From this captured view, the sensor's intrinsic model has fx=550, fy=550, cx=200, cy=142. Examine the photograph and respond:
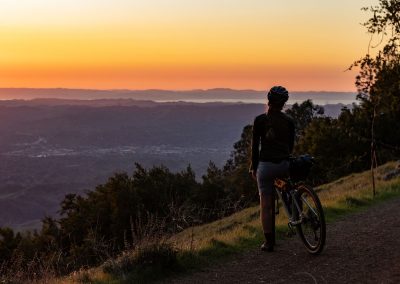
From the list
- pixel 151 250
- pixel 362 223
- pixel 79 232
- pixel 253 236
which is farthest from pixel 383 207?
pixel 79 232

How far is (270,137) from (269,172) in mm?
472

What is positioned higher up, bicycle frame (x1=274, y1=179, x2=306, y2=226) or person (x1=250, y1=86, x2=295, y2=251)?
person (x1=250, y1=86, x2=295, y2=251)

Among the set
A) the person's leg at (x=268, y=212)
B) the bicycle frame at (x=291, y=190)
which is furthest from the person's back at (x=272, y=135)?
the person's leg at (x=268, y=212)

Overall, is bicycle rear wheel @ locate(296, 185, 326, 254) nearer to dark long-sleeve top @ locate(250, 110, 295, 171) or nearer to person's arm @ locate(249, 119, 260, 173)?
dark long-sleeve top @ locate(250, 110, 295, 171)

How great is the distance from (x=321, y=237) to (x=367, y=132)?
116 feet

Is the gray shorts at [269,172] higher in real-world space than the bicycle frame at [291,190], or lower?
higher

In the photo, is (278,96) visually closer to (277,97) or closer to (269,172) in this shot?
(277,97)

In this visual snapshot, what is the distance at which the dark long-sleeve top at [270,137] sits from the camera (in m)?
7.35

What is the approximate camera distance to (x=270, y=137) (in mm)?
7352

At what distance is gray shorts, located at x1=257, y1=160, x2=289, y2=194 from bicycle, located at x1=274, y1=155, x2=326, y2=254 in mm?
87

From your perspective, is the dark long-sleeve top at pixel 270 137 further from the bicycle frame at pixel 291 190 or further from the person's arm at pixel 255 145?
the bicycle frame at pixel 291 190

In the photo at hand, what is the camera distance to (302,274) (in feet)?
21.3

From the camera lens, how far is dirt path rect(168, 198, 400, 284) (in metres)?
6.35

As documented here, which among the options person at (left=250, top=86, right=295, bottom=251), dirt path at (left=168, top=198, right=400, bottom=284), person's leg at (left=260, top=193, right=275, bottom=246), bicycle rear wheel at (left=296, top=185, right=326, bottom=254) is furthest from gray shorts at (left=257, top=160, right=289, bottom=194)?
dirt path at (left=168, top=198, right=400, bottom=284)
